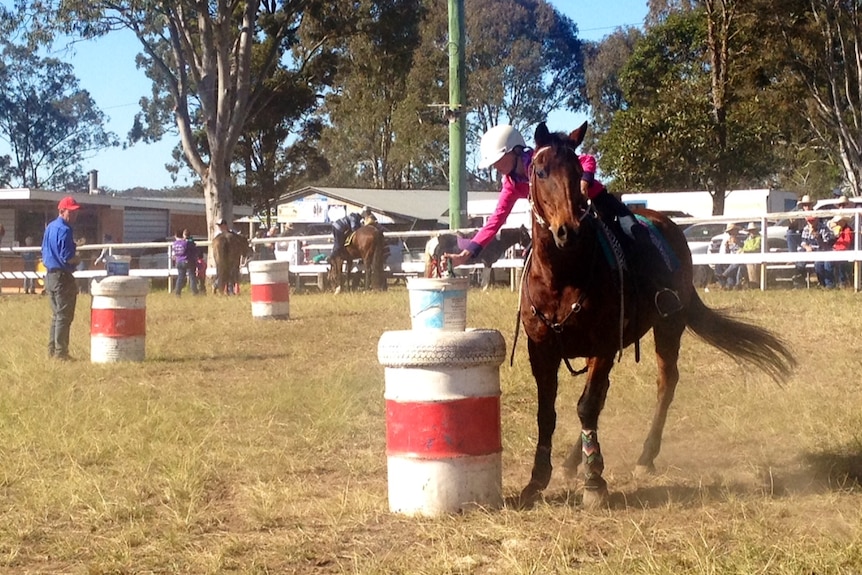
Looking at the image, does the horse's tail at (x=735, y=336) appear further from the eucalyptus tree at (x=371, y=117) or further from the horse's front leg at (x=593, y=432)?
the eucalyptus tree at (x=371, y=117)

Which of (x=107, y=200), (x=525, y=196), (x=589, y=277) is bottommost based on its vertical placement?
(x=589, y=277)

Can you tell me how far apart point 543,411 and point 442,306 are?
2855 mm

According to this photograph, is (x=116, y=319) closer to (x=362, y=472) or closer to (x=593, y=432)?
(x=362, y=472)

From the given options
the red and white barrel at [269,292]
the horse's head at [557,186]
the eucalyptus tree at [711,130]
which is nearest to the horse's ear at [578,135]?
the horse's head at [557,186]

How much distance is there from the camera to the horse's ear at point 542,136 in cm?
648

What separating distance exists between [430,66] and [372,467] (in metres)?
53.7

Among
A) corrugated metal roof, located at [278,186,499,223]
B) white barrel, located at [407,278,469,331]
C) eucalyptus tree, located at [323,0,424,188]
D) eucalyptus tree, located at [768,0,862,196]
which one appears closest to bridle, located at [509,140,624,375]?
white barrel, located at [407,278,469,331]

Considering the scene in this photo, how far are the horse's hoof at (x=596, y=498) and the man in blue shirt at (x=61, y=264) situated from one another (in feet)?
29.0

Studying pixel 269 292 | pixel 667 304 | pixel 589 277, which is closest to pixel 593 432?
pixel 589 277

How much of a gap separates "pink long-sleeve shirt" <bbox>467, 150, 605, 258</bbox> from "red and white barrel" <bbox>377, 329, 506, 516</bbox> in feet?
3.81

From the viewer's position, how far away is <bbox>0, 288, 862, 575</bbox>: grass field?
571 centimetres

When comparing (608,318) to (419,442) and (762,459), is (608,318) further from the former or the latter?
(762,459)

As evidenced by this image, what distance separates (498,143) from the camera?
23.5ft

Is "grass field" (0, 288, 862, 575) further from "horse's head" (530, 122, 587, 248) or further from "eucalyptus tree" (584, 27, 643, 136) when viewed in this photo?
"eucalyptus tree" (584, 27, 643, 136)
